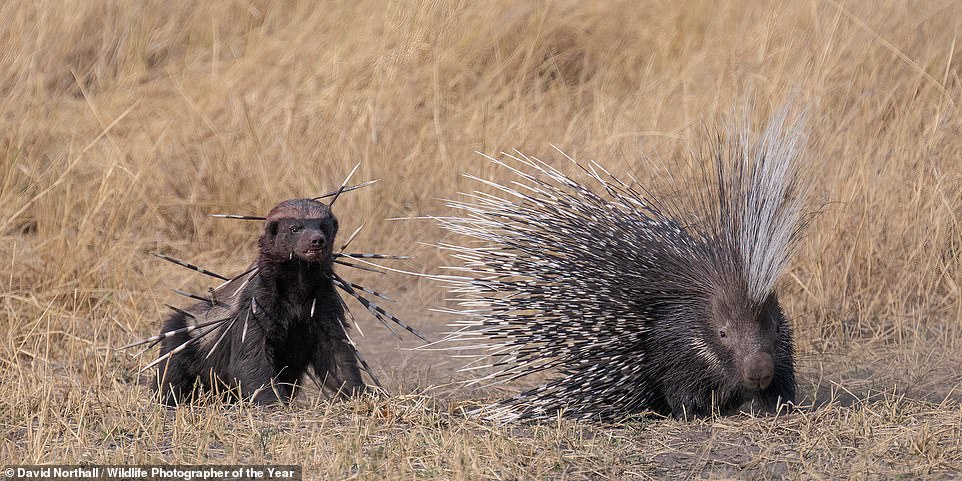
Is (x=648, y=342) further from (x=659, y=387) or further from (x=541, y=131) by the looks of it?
(x=541, y=131)

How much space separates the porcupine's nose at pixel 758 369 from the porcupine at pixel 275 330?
1.42 metres

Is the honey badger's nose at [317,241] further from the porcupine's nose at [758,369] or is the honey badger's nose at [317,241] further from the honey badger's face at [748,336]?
→ the porcupine's nose at [758,369]

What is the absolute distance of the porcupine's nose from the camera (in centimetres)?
447

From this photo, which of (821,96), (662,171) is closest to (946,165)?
(821,96)

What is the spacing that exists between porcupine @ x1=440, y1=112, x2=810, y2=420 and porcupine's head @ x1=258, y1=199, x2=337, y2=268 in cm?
64

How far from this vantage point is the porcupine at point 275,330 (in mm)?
4855

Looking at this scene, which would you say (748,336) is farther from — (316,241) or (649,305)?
(316,241)

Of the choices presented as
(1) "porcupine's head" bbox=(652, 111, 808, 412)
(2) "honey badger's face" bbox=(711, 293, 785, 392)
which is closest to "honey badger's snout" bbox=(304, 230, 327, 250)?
(1) "porcupine's head" bbox=(652, 111, 808, 412)

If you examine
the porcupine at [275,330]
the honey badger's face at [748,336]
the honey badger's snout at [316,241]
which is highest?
the honey badger's snout at [316,241]

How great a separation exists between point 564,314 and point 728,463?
97 cm

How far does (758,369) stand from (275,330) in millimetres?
1981

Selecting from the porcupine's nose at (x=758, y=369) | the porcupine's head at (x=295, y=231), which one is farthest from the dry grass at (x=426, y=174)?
the porcupine's head at (x=295, y=231)

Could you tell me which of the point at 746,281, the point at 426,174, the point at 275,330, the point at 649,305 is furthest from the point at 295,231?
the point at 426,174

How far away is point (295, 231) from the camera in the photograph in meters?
4.82
